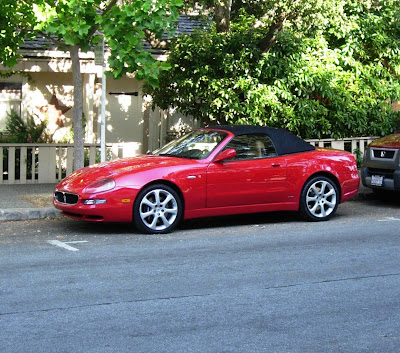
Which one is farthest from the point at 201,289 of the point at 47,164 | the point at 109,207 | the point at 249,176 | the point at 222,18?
the point at 222,18

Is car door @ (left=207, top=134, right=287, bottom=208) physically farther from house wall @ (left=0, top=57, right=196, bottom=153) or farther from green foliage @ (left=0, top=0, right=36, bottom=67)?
house wall @ (left=0, top=57, right=196, bottom=153)

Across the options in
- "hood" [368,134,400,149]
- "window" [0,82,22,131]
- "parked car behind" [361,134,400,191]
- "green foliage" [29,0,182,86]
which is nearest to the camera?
"green foliage" [29,0,182,86]

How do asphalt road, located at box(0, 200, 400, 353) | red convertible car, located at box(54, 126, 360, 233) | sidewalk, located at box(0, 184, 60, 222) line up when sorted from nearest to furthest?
asphalt road, located at box(0, 200, 400, 353) → red convertible car, located at box(54, 126, 360, 233) → sidewalk, located at box(0, 184, 60, 222)

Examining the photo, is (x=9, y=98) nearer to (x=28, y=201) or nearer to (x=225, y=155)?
(x=28, y=201)

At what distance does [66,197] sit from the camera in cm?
1017

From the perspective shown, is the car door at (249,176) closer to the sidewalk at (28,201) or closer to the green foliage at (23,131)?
the sidewalk at (28,201)

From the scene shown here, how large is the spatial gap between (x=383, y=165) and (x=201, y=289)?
701cm

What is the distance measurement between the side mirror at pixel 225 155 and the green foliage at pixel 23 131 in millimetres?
6637

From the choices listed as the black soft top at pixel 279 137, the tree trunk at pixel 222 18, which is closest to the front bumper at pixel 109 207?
the black soft top at pixel 279 137

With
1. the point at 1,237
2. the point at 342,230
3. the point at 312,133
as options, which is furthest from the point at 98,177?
the point at 312,133

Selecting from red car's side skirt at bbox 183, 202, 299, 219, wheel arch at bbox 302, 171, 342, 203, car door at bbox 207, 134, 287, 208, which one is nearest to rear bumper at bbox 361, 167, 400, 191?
wheel arch at bbox 302, 171, 342, 203

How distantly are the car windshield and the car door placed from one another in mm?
245

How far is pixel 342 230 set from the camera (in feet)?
34.8

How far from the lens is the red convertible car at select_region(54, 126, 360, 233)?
32.5 feet
